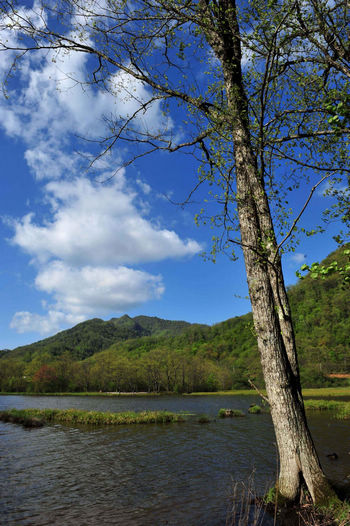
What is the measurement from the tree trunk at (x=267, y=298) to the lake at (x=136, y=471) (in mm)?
1110

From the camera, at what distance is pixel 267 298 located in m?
7.42

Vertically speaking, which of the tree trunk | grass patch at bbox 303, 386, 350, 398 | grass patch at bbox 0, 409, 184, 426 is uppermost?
the tree trunk

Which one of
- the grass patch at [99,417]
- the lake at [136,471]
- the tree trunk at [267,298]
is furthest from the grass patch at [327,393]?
the tree trunk at [267,298]

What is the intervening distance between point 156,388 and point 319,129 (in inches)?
3915

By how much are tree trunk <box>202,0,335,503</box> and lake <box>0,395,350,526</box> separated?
1110 millimetres

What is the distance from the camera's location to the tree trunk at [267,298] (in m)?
6.90

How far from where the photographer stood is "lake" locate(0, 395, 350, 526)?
997cm

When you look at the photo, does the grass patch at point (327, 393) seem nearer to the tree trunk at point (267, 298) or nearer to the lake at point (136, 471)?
the lake at point (136, 471)

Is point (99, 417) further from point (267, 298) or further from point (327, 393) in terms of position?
point (327, 393)

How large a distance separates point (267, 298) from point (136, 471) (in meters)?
12.5

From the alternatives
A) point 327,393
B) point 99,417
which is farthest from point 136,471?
point 327,393

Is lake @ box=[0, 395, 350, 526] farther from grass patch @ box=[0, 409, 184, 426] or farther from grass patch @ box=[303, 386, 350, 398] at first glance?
grass patch @ box=[303, 386, 350, 398]

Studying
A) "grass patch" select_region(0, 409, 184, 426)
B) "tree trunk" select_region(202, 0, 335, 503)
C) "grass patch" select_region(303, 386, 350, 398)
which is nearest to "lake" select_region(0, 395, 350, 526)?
"tree trunk" select_region(202, 0, 335, 503)

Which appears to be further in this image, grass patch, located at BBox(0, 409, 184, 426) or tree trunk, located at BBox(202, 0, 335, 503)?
grass patch, located at BBox(0, 409, 184, 426)
